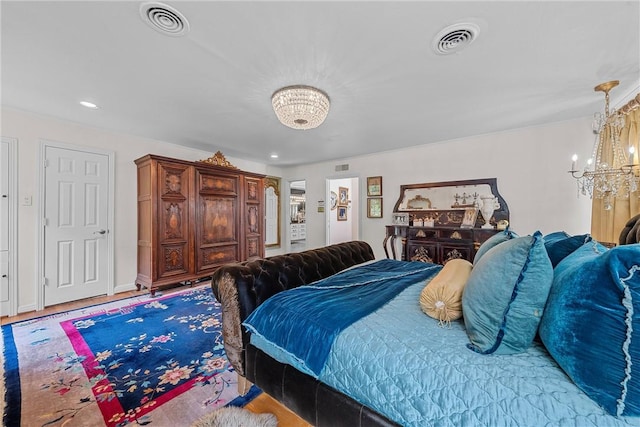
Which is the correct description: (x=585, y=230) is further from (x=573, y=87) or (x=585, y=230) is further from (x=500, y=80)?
(x=500, y=80)

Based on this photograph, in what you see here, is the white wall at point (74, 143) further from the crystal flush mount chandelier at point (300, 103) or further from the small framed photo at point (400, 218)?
the small framed photo at point (400, 218)

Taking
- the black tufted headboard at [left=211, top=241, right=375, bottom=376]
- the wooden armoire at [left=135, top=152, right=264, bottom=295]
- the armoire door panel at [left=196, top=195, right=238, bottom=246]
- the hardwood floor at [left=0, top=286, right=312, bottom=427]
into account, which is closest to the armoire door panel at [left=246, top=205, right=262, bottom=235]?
the wooden armoire at [left=135, top=152, right=264, bottom=295]

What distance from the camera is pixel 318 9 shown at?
150cm

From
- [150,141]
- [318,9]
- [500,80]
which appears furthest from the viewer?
[150,141]

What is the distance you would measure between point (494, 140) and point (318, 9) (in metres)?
3.53

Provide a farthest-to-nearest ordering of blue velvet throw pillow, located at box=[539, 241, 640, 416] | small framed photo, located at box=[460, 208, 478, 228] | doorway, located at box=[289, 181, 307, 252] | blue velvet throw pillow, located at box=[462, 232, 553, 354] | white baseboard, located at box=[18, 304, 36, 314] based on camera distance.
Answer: doorway, located at box=[289, 181, 307, 252] < small framed photo, located at box=[460, 208, 478, 228] < white baseboard, located at box=[18, 304, 36, 314] < blue velvet throw pillow, located at box=[462, 232, 553, 354] < blue velvet throw pillow, located at box=[539, 241, 640, 416]

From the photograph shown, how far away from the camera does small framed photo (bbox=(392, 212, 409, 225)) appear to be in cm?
461

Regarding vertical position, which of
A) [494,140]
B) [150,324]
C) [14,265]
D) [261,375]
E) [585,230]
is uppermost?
[494,140]

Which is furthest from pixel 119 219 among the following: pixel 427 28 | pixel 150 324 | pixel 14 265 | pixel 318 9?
pixel 427 28

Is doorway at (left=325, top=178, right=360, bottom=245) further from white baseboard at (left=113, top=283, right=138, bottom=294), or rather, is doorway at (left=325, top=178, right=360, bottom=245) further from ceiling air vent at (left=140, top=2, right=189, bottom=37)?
ceiling air vent at (left=140, top=2, right=189, bottom=37)

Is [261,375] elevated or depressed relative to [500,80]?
depressed

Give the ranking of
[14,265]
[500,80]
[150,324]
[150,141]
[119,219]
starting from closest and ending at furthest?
[500,80], [150,324], [14,265], [119,219], [150,141]

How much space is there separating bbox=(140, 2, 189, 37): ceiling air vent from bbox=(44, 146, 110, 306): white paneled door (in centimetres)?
291

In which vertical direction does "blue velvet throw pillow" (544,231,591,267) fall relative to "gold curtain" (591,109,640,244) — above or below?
below
